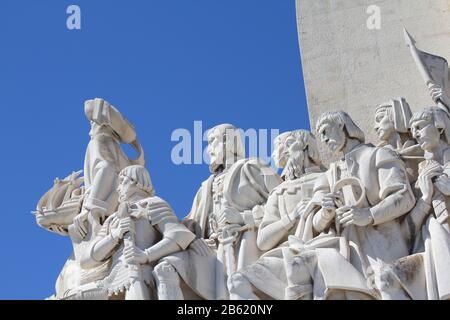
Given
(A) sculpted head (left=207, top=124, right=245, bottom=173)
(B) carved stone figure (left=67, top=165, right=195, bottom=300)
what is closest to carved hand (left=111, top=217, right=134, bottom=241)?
(B) carved stone figure (left=67, top=165, right=195, bottom=300)

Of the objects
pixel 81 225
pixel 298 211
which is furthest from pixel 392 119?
pixel 81 225

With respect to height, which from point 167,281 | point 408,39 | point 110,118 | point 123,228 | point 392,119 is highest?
point 408,39

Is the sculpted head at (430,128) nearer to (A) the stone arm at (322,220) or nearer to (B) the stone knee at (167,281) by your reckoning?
(A) the stone arm at (322,220)

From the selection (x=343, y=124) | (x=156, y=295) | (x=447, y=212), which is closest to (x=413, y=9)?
(x=343, y=124)

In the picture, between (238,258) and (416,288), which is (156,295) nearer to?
(238,258)

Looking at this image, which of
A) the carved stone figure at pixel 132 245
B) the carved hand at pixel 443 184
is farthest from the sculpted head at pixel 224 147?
the carved hand at pixel 443 184

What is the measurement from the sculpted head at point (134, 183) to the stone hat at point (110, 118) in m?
0.82

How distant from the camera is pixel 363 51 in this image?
451 inches

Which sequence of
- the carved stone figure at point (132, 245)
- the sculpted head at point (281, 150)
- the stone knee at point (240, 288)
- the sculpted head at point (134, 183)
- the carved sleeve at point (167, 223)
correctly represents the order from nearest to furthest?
1. the stone knee at point (240, 288)
2. the carved stone figure at point (132, 245)
3. the carved sleeve at point (167, 223)
4. the sculpted head at point (134, 183)
5. the sculpted head at point (281, 150)

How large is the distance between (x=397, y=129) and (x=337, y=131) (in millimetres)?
488

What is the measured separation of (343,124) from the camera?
998 centimetres

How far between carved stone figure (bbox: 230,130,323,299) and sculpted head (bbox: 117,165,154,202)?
86 centimetres

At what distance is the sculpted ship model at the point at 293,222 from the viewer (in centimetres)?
931

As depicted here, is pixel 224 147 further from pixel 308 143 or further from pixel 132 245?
pixel 132 245
